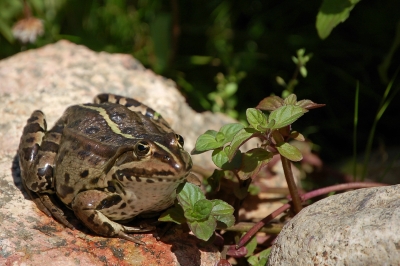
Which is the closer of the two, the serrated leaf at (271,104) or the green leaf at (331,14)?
the serrated leaf at (271,104)

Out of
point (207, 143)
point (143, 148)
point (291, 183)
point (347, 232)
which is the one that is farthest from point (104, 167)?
point (347, 232)

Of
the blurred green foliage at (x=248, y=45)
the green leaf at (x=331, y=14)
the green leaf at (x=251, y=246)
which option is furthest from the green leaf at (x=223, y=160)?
the blurred green foliage at (x=248, y=45)

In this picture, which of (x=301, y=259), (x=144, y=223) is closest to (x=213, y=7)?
(x=144, y=223)

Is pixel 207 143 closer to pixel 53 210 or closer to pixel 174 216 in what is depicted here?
pixel 174 216

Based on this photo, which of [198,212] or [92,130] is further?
[92,130]

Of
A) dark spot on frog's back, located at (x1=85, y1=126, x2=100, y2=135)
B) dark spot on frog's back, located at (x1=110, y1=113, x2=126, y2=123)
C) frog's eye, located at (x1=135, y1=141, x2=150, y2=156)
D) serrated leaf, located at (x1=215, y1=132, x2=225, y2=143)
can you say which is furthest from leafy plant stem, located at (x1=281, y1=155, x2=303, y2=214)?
dark spot on frog's back, located at (x1=85, y1=126, x2=100, y2=135)

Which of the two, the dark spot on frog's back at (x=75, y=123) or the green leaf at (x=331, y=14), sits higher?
the green leaf at (x=331, y=14)

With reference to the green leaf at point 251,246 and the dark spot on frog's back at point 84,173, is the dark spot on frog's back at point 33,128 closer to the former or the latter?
the dark spot on frog's back at point 84,173
